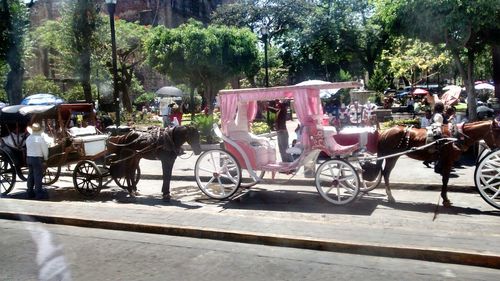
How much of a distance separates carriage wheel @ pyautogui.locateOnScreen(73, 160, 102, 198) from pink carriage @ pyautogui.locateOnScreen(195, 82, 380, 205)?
7.38 ft

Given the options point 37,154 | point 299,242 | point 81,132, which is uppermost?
point 81,132

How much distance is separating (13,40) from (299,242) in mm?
21527

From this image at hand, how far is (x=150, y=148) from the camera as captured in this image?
9656 mm

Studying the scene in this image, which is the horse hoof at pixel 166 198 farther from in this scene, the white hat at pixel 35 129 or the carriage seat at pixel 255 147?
the white hat at pixel 35 129

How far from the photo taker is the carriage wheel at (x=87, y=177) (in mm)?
10164

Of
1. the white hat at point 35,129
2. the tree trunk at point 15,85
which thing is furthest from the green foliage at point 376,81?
the white hat at point 35,129

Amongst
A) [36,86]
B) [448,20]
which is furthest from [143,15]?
[448,20]

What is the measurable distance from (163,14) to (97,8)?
2307cm

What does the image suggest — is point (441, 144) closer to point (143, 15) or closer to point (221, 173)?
point (221, 173)

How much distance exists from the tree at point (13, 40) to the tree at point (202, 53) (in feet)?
20.5

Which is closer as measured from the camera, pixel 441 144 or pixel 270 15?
pixel 441 144

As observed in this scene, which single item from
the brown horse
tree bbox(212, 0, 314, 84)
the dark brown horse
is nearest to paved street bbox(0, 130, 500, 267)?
the dark brown horse

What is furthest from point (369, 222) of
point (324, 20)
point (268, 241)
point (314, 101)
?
point (324, 20)

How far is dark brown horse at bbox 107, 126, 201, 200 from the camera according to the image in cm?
941
